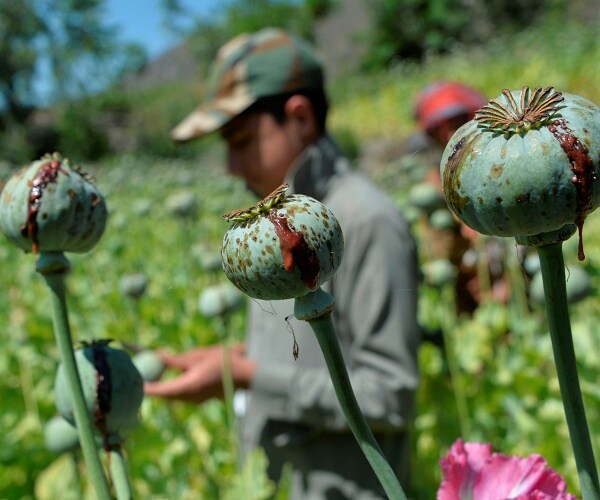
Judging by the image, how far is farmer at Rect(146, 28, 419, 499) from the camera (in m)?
1.12

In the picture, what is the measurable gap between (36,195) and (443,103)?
1.79 metres

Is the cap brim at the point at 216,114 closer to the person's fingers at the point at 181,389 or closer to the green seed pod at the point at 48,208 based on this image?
the person's fingers at the point at 181,389

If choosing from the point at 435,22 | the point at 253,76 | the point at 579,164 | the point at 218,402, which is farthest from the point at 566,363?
the point at 435,22

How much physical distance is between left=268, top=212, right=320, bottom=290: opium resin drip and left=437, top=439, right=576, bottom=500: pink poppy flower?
3.8 inches

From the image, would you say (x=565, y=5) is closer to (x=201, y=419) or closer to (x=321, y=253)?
(x=201, y=419)

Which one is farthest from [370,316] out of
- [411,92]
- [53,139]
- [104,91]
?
[104,91]

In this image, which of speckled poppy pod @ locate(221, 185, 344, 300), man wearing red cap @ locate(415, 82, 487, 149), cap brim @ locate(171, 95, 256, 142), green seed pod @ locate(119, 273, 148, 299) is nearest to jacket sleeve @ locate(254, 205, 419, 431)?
cap brim @ locate(171, 95, 256, 142)

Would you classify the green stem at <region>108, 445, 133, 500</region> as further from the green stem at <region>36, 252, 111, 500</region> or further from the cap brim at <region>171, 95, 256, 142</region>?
the cap brim at <region>171, 95, 256, 142</region>

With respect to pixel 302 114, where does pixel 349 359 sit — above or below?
below

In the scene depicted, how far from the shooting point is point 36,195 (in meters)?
0.33

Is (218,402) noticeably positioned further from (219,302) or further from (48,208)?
(48,208)

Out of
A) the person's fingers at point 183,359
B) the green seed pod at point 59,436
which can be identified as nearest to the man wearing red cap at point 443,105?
the person's fingers at point 183,359

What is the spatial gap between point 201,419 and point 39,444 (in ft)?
1.10

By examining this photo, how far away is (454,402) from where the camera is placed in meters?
1.63
